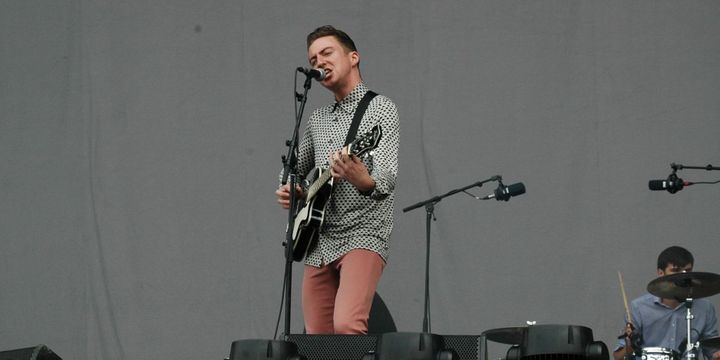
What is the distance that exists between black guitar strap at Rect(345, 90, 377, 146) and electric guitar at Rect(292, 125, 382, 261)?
0.10 meters

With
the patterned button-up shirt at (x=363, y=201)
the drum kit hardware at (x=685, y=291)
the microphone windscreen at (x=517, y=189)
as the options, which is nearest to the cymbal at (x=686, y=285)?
the drum kit hardware at (x=685, y=291)

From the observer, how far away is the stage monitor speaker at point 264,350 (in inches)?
131

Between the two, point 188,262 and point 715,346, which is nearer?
point 715,346

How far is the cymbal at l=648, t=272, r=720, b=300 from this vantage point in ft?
16.0

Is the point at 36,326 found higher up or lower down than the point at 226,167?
lower down

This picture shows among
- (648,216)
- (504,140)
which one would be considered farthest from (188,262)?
(648,216)

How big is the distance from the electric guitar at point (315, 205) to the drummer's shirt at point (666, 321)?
2.11 meters

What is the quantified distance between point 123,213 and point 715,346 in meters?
2.98

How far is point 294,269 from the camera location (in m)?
5.70

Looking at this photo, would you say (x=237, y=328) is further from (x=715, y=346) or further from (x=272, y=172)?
(x=715, y=346)

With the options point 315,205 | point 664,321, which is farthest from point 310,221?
point 664,321

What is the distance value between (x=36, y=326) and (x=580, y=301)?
2.73 meters

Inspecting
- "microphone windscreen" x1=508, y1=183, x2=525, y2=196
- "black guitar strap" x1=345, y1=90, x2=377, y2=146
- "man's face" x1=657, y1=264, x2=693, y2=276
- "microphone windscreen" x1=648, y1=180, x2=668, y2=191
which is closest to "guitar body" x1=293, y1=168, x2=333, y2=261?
"black guitar strap" x1=345, y1=90, x2=377, y2=146

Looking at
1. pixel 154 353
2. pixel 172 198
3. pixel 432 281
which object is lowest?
pixel 154 353
